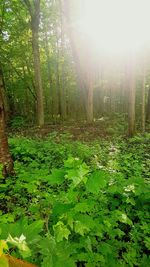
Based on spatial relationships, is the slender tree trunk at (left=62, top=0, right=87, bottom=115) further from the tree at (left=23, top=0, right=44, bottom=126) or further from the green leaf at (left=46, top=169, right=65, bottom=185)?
the green leaf at (left=46, top=169, right=65, bottom=185)

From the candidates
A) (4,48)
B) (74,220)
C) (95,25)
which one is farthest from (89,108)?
(74,220)

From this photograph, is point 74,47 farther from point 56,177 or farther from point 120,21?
point 56,177

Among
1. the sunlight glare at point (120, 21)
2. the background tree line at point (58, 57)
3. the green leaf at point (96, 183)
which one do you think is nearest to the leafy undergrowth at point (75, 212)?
the green leaf at point (96, 183)

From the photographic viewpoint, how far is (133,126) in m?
13.3

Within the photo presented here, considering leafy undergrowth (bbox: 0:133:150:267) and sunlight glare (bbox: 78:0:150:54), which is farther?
sunlight glare (bbox: 78:0:150:54)

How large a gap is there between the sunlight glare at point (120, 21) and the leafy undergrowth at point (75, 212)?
688 cm

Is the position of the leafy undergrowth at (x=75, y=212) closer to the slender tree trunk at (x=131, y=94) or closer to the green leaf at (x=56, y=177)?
the green leaf at (x=56, y=177)

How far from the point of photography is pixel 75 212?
213 cm

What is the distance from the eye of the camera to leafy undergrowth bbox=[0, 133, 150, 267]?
1.62 meters

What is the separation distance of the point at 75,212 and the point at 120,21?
15.0 metres

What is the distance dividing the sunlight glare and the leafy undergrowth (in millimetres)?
6882

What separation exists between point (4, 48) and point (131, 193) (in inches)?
835

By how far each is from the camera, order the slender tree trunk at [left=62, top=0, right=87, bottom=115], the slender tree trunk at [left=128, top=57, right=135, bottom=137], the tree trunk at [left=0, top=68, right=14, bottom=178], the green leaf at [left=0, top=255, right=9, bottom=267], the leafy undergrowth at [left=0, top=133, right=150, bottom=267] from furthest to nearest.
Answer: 1. the slender tree trunk at [left=62, top=0, right=87, bottom=115]
2. the slender tree trunk at [left=128, top=57, right=135, bottom=137]
3. the tree trunk at [left=0, top=68, right=14, bottom=178]
4. the leafy undergrowth at [left=0, top=133, right=150, bottom=267]
5. the green leaf at [left=0, top=255, right=9, bottom=267]

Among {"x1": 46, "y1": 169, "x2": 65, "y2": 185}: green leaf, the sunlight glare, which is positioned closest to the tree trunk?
{"x1": 46, "y1": 169, "x2": 65, "y2": 185}: green leaf
